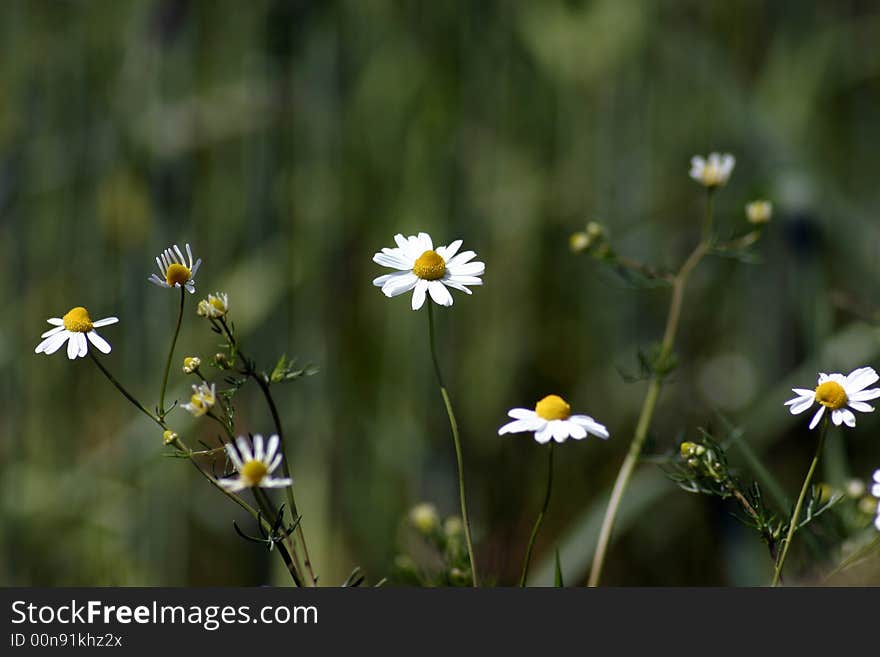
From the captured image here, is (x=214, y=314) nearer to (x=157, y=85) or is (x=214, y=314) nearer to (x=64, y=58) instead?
(x=157, y=85)

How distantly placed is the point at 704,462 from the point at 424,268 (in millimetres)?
118

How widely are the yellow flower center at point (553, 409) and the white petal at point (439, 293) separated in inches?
1.8

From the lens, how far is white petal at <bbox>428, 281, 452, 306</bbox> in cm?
30

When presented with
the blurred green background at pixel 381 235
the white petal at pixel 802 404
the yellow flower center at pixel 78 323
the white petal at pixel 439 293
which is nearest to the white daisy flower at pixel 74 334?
the yellow flower center at pixel 78 323

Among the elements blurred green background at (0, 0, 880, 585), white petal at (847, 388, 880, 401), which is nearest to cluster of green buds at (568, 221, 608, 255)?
white petal at (847, 388, 880, 401)

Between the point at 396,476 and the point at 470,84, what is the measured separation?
48 centimetres

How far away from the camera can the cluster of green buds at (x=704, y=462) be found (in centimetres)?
31

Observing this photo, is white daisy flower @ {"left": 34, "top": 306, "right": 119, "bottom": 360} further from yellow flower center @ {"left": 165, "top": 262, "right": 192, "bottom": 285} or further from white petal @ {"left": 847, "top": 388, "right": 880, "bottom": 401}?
white petal @ {"left": 847, "top": 388, "right": 880, "bottom": 401}

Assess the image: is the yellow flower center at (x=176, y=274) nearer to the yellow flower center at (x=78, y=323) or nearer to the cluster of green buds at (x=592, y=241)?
the yellow flower center at (x=78, y=323)

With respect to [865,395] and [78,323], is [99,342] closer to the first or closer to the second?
[78,323]

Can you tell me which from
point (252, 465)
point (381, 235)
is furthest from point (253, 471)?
point (381, 235)

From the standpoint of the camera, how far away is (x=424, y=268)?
33 centimetres

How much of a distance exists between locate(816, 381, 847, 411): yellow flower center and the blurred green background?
26.1 inches

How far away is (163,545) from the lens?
104cm
